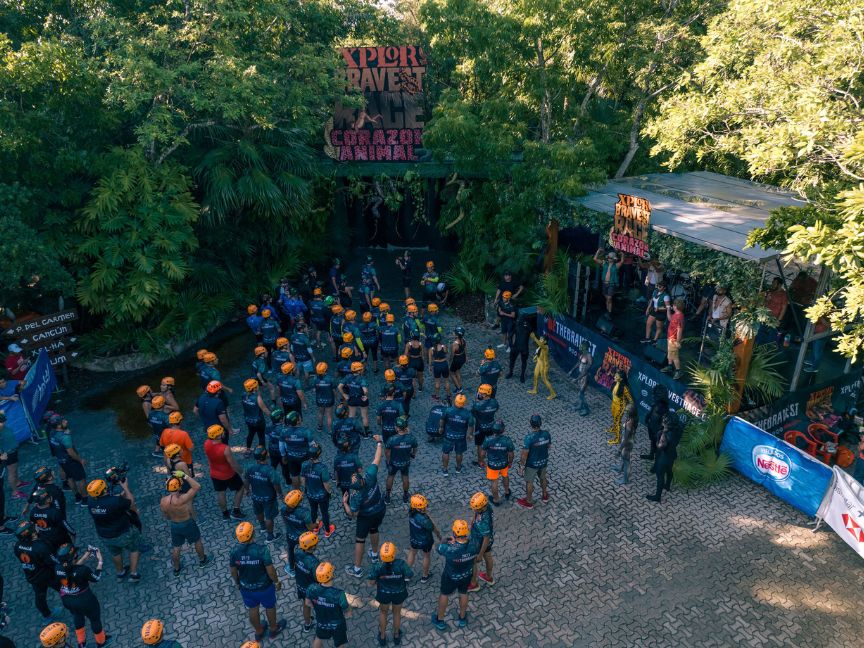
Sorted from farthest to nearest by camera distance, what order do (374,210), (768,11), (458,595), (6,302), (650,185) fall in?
(374,210)
(650,185)
(6,302)
(768,11)
(458,595)

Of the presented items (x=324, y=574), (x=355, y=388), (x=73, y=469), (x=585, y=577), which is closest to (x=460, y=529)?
(x=324, y=574)

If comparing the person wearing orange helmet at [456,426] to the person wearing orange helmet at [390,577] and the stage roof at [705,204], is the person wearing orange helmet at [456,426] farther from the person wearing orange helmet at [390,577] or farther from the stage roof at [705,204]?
the stage roof at [705,204]

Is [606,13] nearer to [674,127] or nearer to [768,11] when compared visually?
[674,127]

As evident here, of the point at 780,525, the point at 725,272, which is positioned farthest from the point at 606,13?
the point at 780,525

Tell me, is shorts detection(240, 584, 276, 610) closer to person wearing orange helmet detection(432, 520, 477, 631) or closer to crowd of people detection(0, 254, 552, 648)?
crowd of people detection(0, 254, 552, 648)

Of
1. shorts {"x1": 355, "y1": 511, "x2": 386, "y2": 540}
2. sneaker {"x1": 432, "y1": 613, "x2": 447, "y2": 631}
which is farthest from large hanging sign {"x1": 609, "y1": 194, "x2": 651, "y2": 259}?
sneaker {"x1": 432, "y1": 613, "x2": 447, "y2": 631}

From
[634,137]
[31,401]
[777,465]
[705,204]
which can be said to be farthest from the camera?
[634,137]

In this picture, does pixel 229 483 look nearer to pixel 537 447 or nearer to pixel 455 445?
pixel 455 445
